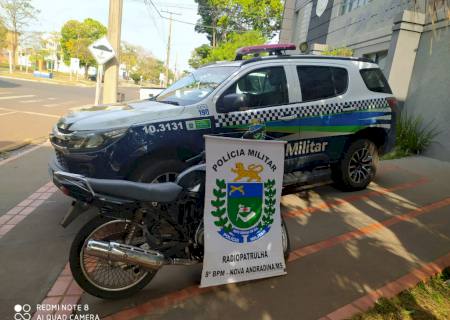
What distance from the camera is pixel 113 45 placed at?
10.9 m

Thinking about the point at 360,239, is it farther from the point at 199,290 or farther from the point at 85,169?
the point at 85,169

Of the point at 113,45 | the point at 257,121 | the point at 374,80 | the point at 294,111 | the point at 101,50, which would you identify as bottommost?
the point at 257,121

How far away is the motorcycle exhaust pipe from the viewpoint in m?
2.72

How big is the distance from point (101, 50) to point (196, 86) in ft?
21.4

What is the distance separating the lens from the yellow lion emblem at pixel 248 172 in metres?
3.07

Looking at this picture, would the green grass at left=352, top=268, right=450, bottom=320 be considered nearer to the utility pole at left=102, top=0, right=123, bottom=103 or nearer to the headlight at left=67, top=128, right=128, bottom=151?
the headlight at left=67, top=128, right=128, bottom=151

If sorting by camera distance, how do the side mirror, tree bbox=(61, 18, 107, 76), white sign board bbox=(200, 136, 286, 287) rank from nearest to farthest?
white sign board bbox=(200, 136, 286, 287), the side mirror, tree bbox=(61, 18, 107, 76)

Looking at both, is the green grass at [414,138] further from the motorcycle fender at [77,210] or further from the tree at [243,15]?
the tree at [243,15]

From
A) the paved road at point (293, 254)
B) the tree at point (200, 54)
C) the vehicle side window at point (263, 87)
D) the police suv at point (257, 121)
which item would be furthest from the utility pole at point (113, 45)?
the tree at point (200, 54)

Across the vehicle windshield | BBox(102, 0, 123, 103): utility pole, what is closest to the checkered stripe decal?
the vehicle windshield

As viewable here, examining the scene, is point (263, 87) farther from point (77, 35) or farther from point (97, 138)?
point (77, 35)

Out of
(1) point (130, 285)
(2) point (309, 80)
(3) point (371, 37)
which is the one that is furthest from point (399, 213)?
(3) point (371, 37)

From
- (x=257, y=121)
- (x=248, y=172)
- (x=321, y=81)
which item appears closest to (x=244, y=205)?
(x=248, y=172)

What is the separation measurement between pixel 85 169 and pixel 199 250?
1.62 metres
